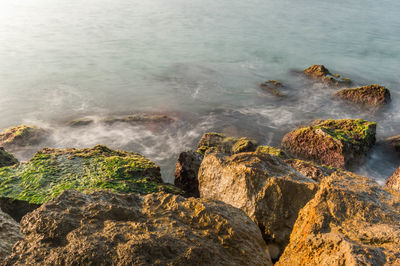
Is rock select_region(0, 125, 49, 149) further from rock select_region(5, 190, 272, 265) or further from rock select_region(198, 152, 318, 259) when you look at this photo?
rock select_region(5, 190, 272, 265)

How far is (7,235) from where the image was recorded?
3.41 meters

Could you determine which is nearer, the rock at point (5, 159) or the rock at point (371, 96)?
the rock at point (5, 159)

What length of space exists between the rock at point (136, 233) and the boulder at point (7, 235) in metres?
0.51

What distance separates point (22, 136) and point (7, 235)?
27.1 ft

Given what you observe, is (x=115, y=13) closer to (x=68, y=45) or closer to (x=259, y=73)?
(x=68, y=45)

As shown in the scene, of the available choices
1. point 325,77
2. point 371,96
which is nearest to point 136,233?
point 371,96

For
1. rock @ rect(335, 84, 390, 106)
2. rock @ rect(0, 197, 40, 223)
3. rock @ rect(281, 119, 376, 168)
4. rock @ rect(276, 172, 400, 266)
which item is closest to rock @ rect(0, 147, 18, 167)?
rock @ rect(0, 197, 40, 223)

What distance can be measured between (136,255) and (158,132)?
9.10 meters

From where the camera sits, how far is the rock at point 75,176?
525 centimetres

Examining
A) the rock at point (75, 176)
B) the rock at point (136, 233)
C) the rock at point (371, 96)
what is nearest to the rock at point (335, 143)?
the rock at point (371, 96)

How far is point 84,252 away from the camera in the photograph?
255 cm

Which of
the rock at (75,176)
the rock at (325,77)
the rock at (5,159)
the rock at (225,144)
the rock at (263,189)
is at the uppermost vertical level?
the rock at (263,189)

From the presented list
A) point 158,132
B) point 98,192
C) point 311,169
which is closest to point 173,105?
point 158,132

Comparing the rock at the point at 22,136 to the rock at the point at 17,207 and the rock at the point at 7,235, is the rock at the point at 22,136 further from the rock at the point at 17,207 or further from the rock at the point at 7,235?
the rock at the point at 7,235
